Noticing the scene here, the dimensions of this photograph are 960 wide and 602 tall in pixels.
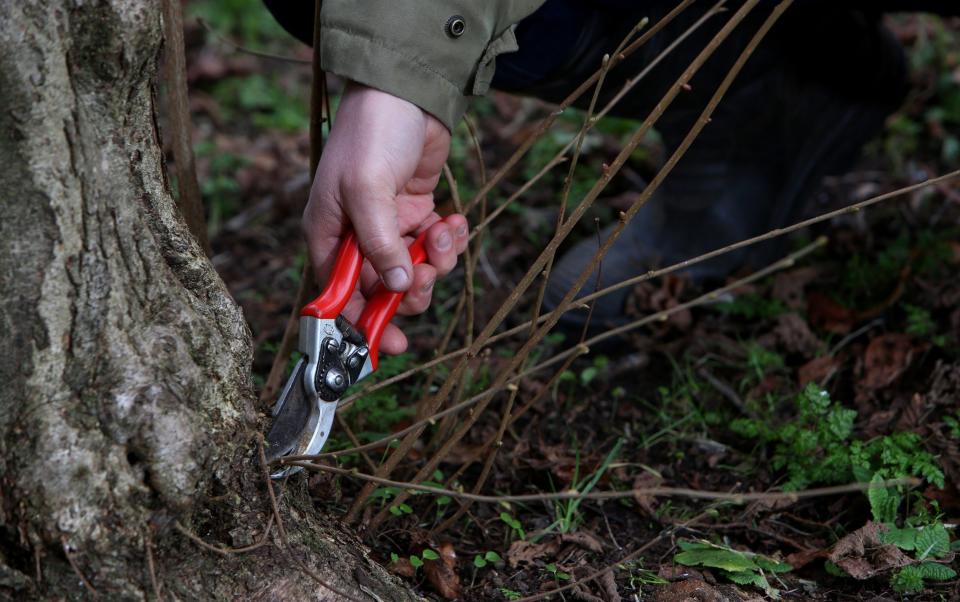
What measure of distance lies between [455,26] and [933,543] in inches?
54.4

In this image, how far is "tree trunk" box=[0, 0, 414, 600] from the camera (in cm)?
135

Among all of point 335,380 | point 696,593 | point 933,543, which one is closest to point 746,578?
point 696,593

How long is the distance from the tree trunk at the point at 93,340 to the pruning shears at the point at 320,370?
0.16m

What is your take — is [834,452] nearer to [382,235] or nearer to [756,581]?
[756,581]

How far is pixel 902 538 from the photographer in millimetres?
1802

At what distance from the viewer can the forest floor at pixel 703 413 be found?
1.86m

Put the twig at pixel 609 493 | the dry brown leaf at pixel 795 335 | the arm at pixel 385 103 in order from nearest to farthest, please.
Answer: the twig at pixel 609 493 → the arm at pixel 385 103 → the dry brown leaf at pixel 795 335

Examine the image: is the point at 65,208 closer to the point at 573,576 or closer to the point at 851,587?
the point at 573,576

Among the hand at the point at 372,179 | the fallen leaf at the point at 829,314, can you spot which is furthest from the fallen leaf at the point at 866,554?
the hand at the point at 372,179

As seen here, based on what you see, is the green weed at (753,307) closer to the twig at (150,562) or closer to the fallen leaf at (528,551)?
the fallen leaf at (528,551)

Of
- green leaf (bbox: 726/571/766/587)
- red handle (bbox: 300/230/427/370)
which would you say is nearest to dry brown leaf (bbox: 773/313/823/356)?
green leaf (bbox: 726/571/766/587)

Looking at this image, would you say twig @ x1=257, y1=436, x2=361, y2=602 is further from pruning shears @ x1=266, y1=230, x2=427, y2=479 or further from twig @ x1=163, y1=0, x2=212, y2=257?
twig @ x1=163, y1=0, x2=212, y2=257

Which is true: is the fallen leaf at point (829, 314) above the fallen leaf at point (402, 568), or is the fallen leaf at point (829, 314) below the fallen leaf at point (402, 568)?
below

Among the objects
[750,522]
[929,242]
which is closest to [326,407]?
[750,522]
